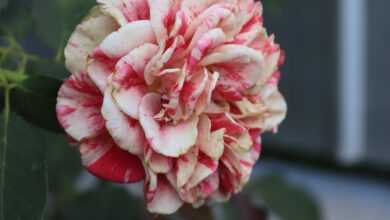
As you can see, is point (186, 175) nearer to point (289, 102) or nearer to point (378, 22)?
point (378, 22)

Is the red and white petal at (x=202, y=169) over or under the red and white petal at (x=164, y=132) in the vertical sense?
under

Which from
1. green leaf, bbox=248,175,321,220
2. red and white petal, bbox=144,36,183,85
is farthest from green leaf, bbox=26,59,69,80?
green leaf, bbox=248,175,321,220

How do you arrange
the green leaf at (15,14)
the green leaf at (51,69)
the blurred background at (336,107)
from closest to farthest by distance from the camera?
the green leaf at (51,69)
the green leaf at (15,14)
the blurred background at (336,107)

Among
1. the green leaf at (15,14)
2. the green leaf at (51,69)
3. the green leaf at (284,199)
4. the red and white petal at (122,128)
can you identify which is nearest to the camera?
the red and white petal at (122,128)

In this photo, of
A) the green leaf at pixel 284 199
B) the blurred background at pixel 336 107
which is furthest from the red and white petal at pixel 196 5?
the blurred background at pixel 336 107

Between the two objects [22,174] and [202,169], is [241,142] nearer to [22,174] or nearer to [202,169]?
[202,169]

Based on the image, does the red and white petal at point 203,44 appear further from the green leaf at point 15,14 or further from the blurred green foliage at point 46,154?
the green leaf at point 15,14

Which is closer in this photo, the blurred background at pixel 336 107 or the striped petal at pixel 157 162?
the striped petal at pixel 157 162
